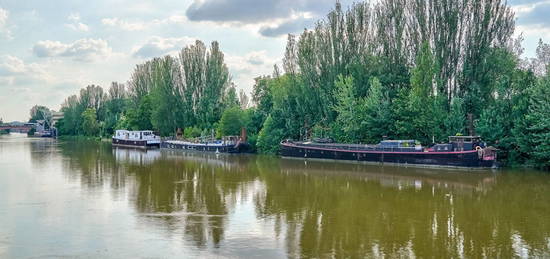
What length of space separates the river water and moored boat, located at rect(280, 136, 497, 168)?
1.72 metres

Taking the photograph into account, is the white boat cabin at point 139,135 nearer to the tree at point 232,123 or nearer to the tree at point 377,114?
the tree at point 232,123

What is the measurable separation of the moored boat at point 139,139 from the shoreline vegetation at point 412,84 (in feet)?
57.5

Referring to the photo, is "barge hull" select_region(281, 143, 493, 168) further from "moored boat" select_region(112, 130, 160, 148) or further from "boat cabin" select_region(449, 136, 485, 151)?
"moored boat" select_region(112, 130, 160, 148)

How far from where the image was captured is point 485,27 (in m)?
44.5

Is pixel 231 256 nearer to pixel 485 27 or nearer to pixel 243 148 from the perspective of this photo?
pixel 485 27

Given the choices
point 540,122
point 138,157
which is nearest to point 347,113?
point 540,122

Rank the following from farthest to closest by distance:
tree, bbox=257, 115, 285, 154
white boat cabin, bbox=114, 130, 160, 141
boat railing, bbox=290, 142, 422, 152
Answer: white boat cabin, bbox=114, 130, 160, 141, tree, bbox=257, 115, 285, 154, boat railing, bbox=290, 142, 422, 152

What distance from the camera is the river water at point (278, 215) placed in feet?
51.2

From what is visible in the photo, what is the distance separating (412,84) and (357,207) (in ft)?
81.0

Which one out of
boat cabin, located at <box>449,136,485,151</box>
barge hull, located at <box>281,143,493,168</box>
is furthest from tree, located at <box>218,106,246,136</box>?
boat cabin, located at <box>449,136,485,151</box>

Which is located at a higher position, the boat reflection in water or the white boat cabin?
the white boat cabin

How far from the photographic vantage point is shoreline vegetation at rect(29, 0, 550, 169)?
40.6 meters

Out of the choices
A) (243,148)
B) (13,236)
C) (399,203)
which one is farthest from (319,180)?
(243,148)

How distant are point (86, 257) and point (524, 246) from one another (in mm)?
14232
